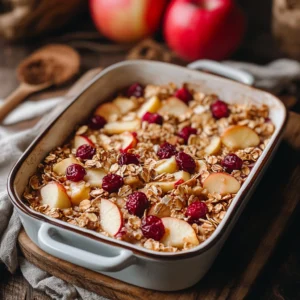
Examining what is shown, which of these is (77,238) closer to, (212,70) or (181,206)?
(181,206)

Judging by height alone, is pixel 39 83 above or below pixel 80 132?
below

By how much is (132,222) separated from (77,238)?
0.51 ft

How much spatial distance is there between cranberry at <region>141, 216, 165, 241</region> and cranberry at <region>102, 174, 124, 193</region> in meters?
0.16

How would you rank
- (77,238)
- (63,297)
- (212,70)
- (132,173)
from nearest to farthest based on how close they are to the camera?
(77,238) → (63,297) → (132,173) → (212,70)

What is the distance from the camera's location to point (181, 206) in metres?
1.46

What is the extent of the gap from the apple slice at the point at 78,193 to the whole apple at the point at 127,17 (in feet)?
3.32

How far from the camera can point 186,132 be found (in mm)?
1709

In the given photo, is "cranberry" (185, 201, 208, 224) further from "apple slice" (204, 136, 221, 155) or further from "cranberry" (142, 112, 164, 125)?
"cranberry" (142, 112, 164, 125)

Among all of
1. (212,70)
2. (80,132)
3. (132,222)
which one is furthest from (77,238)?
(212,70)

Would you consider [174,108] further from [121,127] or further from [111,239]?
[111,239]

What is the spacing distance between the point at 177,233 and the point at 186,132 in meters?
0.41

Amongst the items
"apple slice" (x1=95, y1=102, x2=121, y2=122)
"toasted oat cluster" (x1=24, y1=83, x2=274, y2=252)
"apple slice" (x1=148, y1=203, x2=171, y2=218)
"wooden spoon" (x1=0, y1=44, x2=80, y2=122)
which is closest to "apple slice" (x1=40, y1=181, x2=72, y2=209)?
"toasted oat cluster" (x1=24, y1=83, x2=274, y2=252)

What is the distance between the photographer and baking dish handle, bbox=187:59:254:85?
1870 mm

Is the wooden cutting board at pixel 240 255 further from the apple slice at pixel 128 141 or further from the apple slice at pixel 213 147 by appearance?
the apple slice at pixel 128 141
